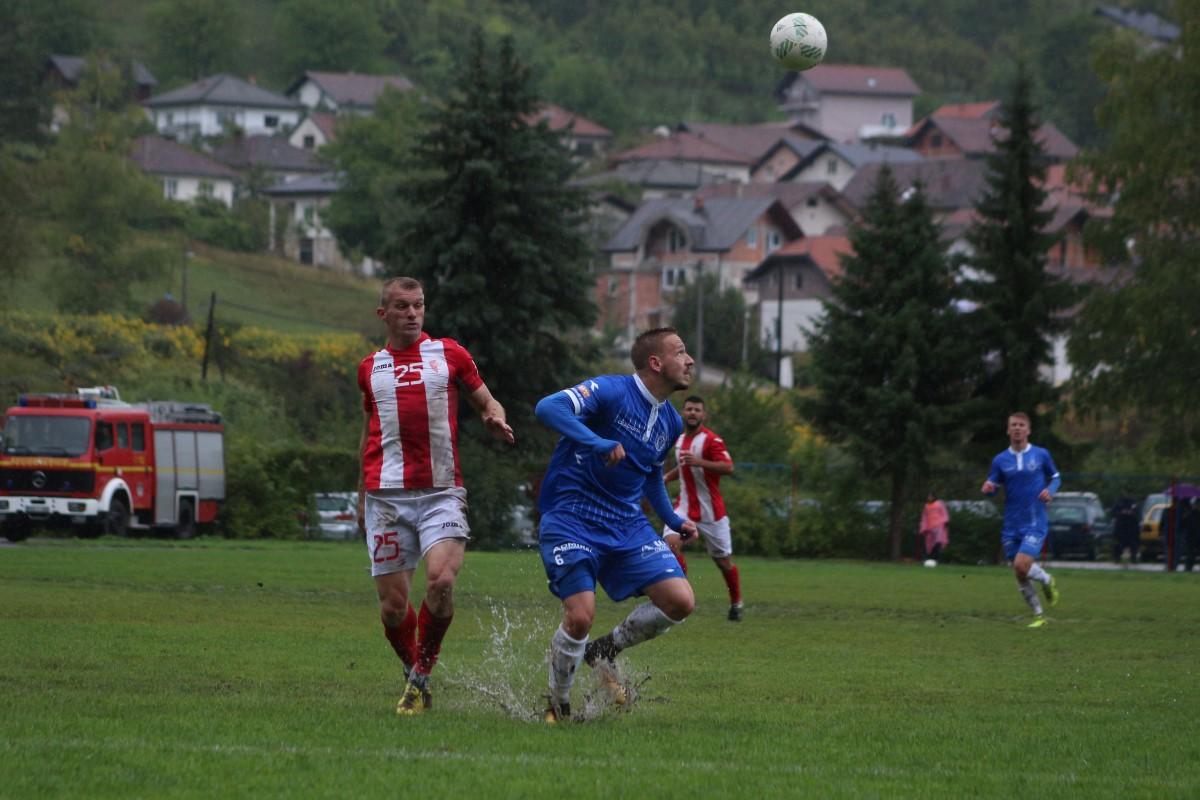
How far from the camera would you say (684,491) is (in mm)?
18719

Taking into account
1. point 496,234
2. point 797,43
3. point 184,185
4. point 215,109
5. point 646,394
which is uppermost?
point 215,109

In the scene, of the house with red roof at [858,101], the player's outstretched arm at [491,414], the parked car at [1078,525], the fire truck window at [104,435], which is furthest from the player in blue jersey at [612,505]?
the house with red roof at [858,101]

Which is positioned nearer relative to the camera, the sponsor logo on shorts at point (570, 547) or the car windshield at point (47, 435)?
the sponsor logo on shorts at point (570, 547)

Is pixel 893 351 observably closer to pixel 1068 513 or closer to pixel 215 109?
pixel 1068 513

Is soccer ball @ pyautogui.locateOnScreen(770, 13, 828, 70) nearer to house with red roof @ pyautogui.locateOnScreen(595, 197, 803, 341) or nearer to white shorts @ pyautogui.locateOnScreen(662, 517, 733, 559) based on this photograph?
white shorts @ pyautogui.locateOnScreen(662, 517, 733, 559)

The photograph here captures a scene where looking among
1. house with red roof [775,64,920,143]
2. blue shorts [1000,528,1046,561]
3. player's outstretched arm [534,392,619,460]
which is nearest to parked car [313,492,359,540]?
blue shorts [1000,528,1046,561]

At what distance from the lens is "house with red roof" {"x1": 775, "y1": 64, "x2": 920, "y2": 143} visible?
606 ft

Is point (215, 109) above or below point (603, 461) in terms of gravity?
above

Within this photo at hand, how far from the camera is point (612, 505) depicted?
9.55 metres

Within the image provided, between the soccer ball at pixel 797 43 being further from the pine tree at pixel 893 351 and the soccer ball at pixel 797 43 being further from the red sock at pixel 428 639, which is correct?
the pine tree at pixel 893 351

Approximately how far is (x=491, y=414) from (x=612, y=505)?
820 mm

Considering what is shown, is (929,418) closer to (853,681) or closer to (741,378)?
(741,378)

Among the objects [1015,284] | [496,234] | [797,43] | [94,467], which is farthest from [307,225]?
[797,43]

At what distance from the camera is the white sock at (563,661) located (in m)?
9.29
